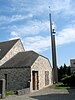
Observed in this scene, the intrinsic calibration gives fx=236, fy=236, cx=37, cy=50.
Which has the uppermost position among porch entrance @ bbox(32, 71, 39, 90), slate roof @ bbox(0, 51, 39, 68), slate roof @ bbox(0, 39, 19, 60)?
slate roof @ bbox(0, 39, 19, 60)

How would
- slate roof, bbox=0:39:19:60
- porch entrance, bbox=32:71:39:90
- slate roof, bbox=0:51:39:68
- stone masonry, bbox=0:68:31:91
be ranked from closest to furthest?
stone masonry, bbox=0:68:31:91 < slate roof, bbox=0:51:39:68 < porch entrance, bbox=32:71:39:90 < slate roof, bbox=0:39:19:60

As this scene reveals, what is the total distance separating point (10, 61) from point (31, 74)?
15.4 ft

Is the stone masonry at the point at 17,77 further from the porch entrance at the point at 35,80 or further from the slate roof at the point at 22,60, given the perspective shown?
the porch entrance at the point at 35,80

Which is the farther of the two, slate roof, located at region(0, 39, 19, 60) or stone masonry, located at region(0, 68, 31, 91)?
slate roof, located at region(0, 39, 19, 60)

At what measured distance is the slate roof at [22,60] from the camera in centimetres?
2873

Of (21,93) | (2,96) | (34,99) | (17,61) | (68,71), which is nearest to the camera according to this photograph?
(34,99)

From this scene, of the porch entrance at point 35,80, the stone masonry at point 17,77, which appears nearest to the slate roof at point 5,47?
the stone masonry at point 17,77

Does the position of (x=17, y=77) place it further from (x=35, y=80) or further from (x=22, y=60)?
(x=22, y=60)

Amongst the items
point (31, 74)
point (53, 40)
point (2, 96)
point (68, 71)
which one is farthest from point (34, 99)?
point (68, 71)

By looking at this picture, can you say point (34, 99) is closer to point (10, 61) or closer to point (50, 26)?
point (10, 61)

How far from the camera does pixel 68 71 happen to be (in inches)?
1916

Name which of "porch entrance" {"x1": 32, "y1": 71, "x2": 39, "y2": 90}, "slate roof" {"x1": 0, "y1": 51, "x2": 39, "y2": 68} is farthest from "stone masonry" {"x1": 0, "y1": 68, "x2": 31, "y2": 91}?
"porch entrance" {"x1": 32, "y1": 71, "x2": 39, "y2": 90}

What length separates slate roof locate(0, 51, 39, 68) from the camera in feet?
94.3

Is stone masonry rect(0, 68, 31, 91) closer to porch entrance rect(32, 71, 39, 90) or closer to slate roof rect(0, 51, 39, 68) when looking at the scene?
slate roof rect(0, 51, 39, 68)
